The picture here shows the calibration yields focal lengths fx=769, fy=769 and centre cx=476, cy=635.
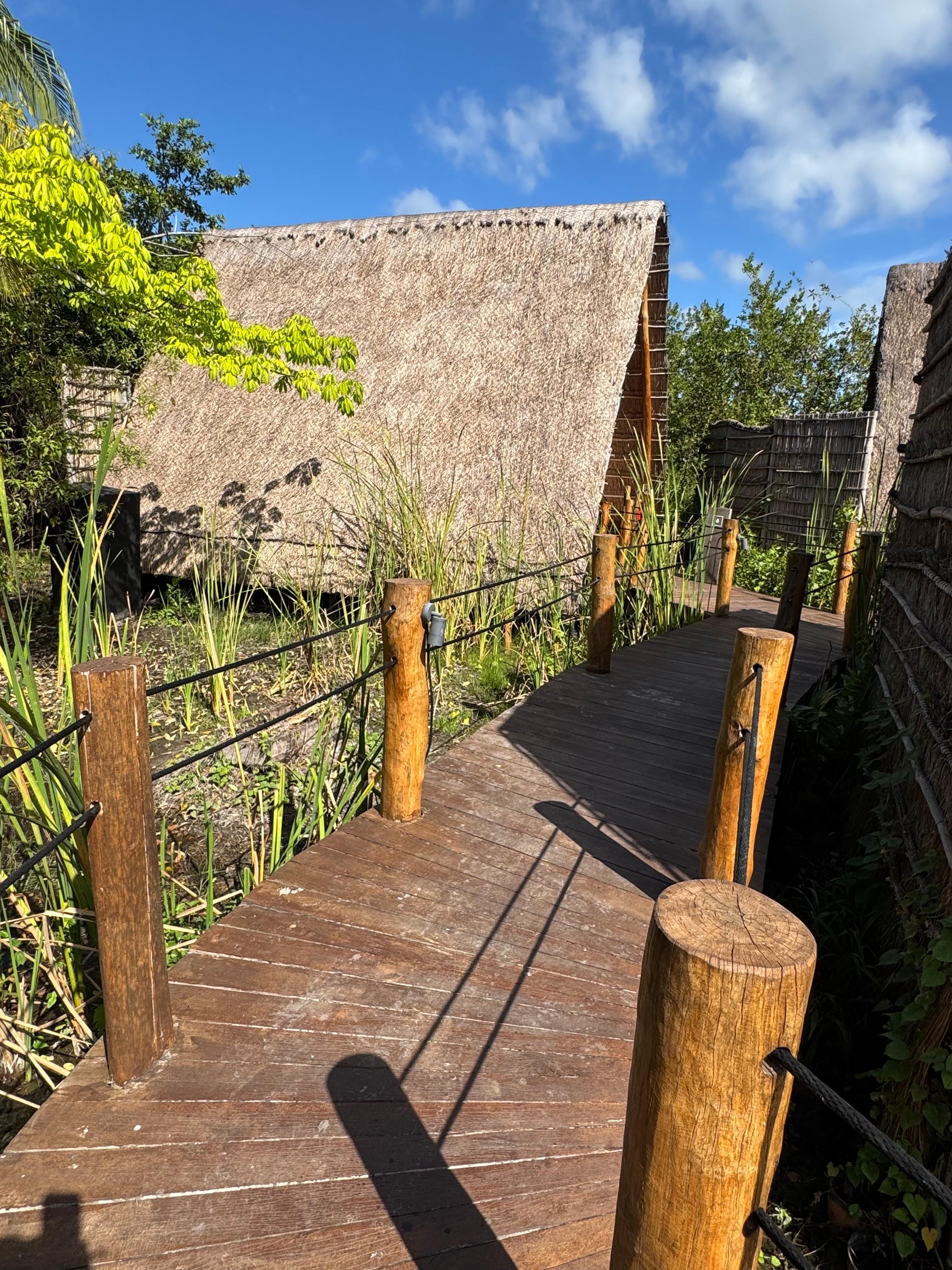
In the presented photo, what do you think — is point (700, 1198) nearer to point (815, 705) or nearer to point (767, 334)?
point (815, 705)

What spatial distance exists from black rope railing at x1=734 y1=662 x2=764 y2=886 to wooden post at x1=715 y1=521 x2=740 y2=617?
4.36 metres

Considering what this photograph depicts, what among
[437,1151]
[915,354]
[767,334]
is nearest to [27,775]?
[437,1151]

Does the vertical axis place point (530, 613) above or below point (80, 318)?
below

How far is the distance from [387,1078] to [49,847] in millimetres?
900

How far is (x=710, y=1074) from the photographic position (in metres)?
0.74

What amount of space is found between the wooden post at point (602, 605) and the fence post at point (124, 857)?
328cm

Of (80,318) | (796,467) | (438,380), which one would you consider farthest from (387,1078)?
(796,467)

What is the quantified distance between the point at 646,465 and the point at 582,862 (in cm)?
517

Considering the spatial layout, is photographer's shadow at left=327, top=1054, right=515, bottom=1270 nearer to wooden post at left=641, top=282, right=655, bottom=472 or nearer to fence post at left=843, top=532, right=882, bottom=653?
fence post at left=843, top=532, right=882, bottom=653

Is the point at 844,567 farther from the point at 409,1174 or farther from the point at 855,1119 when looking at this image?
the point at 855,1119

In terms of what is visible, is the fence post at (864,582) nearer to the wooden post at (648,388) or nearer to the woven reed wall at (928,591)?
the woven reed wall at (928,591)

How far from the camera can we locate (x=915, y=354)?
941 centimetres

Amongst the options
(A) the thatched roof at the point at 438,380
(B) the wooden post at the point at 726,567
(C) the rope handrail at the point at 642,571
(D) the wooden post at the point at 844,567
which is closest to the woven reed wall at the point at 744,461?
(D) the wooden post at the point at 844,567

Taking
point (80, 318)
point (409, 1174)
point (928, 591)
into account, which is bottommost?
point (409, 1174)
